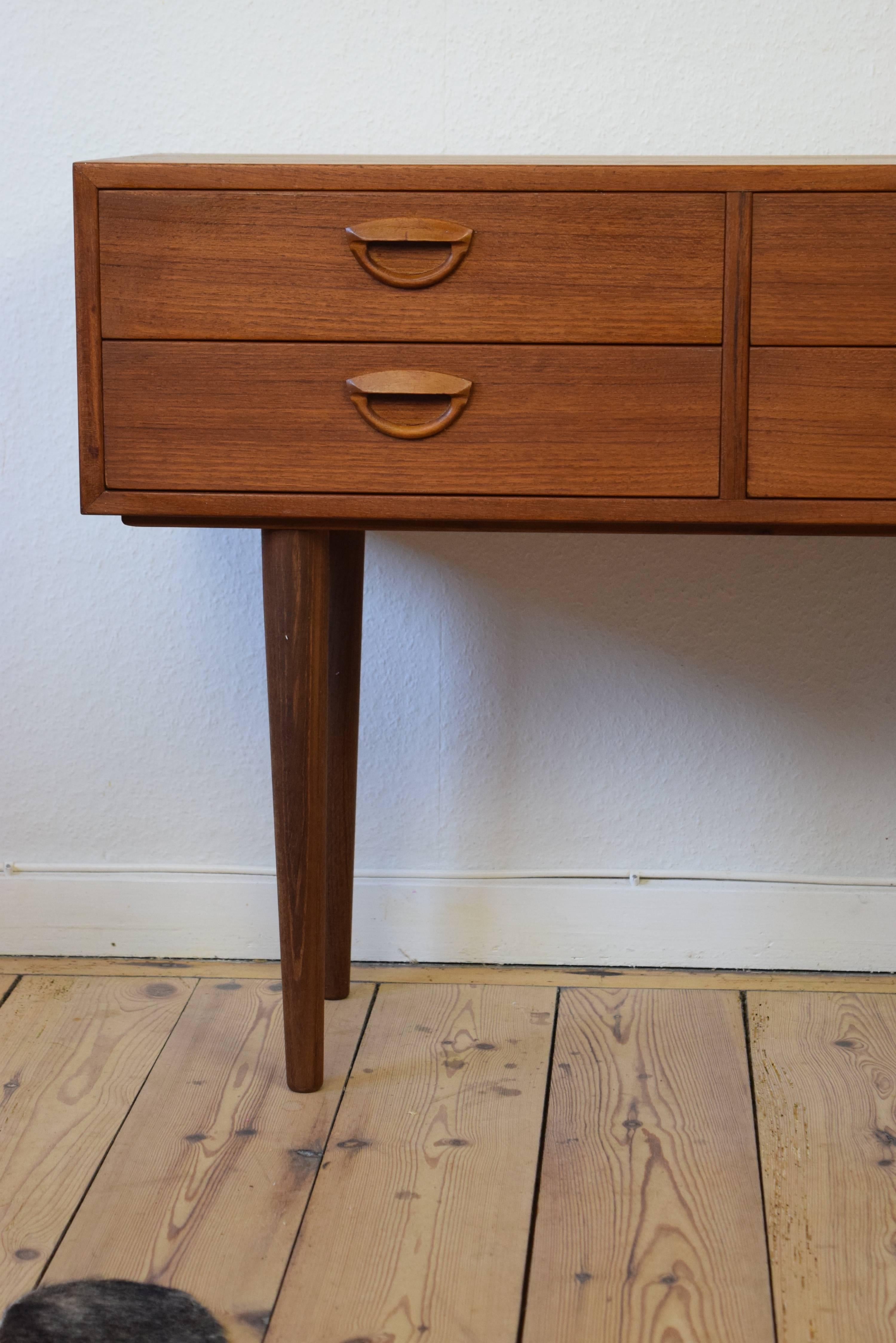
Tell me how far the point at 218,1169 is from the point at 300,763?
1.06ft

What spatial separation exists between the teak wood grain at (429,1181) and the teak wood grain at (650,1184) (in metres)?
0.02

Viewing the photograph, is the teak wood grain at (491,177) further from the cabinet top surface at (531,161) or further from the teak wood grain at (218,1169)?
the teak wood grain at (218,1169)

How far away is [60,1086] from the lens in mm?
1116

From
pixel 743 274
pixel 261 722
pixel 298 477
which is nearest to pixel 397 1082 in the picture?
pixel 261 722

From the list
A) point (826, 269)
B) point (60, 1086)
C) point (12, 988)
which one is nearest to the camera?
point (826, 269)

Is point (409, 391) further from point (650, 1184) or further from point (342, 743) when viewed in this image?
point (650, 1184)

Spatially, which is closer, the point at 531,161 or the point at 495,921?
the point at 531,161

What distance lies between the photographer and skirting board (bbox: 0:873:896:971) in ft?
4.44

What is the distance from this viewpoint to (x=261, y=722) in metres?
1.37

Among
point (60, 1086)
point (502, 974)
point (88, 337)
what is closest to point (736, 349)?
point (88, 337)

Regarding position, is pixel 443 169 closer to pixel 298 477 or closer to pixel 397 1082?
pixel 298 477

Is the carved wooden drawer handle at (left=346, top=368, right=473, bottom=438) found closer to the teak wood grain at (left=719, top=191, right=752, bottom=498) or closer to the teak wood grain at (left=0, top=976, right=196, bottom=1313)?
the teak wood grain at (left=719, top=191, right=752, bottom=498)

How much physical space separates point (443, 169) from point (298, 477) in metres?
0.24

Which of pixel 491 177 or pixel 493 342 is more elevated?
pixel 491 177
